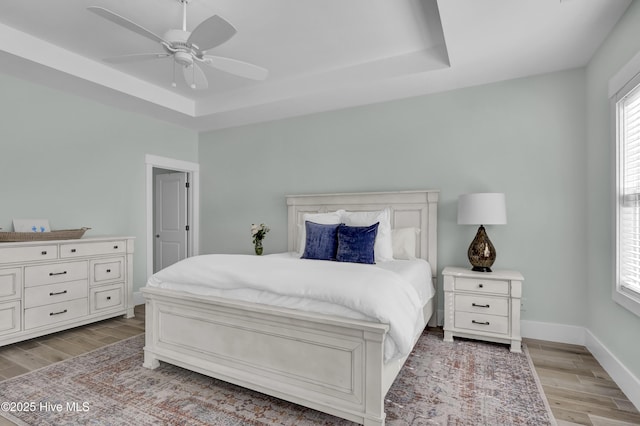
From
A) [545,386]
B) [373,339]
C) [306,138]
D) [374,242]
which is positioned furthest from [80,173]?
[545,386]

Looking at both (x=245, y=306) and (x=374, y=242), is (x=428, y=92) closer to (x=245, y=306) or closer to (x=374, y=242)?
(x=374, y=242)

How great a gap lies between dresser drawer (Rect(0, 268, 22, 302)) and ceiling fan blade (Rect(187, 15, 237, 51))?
100 inches

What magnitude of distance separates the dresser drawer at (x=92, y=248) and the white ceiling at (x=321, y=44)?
5.46ft

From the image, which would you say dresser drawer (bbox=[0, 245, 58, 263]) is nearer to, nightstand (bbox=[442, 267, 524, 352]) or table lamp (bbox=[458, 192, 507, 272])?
nightstand (bbox=[442, 267, 524, 352])

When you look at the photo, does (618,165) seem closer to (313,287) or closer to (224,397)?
(313,287)


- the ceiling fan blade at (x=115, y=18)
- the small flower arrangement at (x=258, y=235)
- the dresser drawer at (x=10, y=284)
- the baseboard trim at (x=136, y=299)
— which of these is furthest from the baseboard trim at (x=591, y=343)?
the dresser drawer at (x=10, y=284)

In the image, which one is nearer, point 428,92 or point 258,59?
point 258,59

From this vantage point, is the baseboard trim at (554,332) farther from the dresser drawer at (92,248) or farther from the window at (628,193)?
the dresser drawer at (92,248)

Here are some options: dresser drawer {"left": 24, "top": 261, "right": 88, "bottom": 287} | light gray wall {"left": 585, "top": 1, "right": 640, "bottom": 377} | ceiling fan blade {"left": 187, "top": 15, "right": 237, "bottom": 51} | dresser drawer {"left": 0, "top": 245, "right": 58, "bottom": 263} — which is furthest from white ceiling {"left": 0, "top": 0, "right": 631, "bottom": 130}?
dresser drawer {"left": 24, "top": 261, "right": 88, "bottom": 287}

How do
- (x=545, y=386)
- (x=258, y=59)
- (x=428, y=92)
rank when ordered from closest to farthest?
(x=545, y=386) < (x=258, y=59) < (x=428, y=92)

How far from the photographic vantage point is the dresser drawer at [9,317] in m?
2.89

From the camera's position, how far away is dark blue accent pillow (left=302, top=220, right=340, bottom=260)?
331 cm

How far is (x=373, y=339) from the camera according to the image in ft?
5.76

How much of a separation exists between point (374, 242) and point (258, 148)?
8.16 ft
